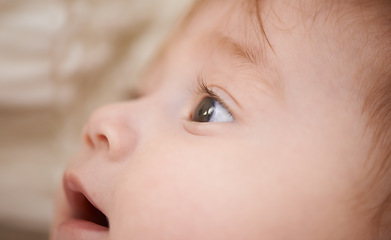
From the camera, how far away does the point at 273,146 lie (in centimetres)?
71

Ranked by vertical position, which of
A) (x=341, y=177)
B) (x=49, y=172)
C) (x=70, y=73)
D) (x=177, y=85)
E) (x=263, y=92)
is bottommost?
(x=341, y=177)

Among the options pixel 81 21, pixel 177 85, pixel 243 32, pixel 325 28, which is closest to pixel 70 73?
pixel 81 21

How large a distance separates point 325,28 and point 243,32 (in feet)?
0.44

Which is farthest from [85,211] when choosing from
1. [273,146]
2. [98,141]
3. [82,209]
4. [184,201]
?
[273,146]

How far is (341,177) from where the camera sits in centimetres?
70

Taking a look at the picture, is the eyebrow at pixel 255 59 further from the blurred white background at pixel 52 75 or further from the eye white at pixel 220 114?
the blurred white background at pixel 52 75

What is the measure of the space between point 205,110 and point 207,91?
33 mm

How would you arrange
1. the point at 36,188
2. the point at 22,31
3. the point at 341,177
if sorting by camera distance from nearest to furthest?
1. the point at 341,177
2. the point at 22,31
3. the point at 36,188

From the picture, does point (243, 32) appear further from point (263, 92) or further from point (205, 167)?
point (205, 167)

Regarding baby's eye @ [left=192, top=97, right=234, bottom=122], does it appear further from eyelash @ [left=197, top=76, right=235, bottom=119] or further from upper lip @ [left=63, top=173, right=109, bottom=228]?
upper lip @ [left=63, top=173, right=109, bottom=228]

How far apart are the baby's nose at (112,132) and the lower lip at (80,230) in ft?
0.43

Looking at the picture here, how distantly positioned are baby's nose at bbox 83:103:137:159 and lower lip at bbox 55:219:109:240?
0.43ft

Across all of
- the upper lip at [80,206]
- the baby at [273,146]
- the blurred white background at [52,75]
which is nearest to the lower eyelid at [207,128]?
the baby at [273,146]

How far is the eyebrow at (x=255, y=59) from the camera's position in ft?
2.42
